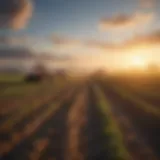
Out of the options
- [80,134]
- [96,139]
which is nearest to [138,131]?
[96,139]

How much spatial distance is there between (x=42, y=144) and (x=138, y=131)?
8.82 feet

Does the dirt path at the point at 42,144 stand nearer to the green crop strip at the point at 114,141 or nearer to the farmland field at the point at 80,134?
the farmland field at the point at 80,134

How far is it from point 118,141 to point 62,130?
182cm

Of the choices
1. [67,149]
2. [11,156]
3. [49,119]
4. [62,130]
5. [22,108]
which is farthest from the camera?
[22,108]

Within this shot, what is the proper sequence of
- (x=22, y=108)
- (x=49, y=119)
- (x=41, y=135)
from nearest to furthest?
(x=41, y=135)
(x=49, y=119)
(x=22, y=108)

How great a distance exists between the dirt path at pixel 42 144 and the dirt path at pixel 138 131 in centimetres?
168

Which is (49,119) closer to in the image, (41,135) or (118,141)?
(41,135)

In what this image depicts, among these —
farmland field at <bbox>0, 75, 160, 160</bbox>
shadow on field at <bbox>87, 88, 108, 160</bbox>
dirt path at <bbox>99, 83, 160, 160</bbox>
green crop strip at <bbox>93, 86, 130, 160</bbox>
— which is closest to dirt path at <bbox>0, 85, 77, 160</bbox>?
farmland field at <bbox>0, 75, 160, 160</bbox>

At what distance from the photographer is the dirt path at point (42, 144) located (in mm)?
5465

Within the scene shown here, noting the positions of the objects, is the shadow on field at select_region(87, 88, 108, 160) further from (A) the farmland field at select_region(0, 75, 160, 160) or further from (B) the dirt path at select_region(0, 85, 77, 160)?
(B) the dirt path at select_region(0, 85, 77, 160)

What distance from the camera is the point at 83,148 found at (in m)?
5.86

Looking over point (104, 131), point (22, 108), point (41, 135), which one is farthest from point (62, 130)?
point (22, 108)

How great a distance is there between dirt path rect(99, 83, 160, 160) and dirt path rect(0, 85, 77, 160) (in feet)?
5.50

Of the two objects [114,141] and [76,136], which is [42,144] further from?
[114,141]
